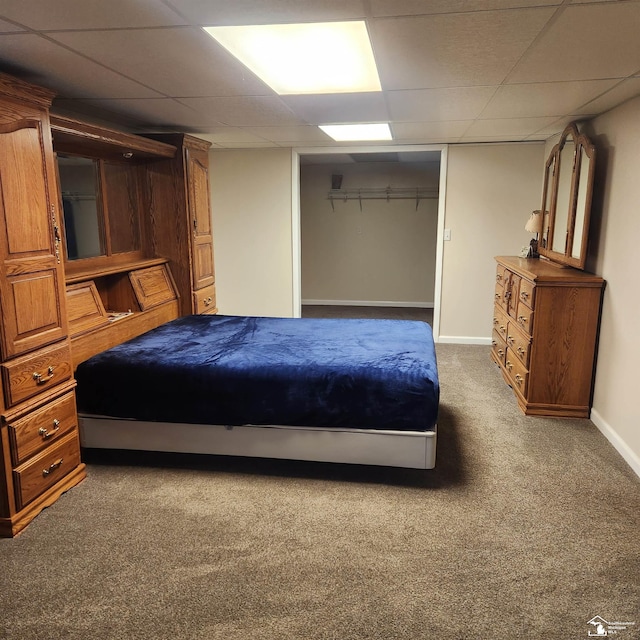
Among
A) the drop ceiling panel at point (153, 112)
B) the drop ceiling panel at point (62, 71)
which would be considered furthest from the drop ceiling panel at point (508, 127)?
the drop ceiling panel at point (62, 71)

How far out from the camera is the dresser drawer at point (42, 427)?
2.26 metres

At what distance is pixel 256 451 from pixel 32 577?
1.15m

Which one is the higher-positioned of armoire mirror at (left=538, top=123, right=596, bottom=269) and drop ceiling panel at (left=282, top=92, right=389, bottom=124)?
drop ceiling panel at (left=282, top=92, right=389, bottom=124)

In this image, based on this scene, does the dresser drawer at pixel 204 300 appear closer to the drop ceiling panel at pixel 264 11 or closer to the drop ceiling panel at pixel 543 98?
the drop ceiling panel at pixel 543 98

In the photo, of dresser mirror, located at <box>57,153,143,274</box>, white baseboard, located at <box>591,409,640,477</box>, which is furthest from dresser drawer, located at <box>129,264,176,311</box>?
white baseboard, located at <box>591,409,640,477</box>

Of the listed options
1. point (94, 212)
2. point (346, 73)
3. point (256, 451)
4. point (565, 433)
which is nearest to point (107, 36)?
point (346, 73)

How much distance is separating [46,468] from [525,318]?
310 cm

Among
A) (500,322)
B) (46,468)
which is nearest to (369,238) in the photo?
(500,322)

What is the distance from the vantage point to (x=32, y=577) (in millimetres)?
2000

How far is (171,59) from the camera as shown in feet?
7.52

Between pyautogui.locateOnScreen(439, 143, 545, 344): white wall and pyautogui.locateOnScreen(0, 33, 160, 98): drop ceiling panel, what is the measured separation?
131 inches

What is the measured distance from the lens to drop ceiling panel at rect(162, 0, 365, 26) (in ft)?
5.53

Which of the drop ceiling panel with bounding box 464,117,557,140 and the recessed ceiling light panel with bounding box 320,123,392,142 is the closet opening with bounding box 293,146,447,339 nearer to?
the recessed ceiling light panel with bounding box 320,123,392,142

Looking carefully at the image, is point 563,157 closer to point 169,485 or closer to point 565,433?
point 565,433
